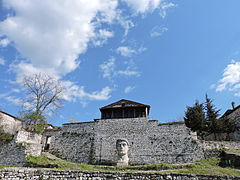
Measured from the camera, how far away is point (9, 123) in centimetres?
2538

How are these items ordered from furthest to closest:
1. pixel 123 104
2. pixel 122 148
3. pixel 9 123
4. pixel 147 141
Answer: pixel 9 123 → pixel 123 104 → pixel 147 141 → pixel 122 148

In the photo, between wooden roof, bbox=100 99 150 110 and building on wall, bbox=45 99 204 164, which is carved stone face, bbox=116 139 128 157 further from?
wooden roof, bbox=100 99 150 110

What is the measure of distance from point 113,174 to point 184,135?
40.9 ft

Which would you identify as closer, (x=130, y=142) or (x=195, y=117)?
(x=130, y=142)

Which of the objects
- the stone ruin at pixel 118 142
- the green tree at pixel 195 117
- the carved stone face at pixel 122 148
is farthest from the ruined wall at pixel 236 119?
the carved stone face at pixel 122 148

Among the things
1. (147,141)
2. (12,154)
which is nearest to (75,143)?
(12,154)

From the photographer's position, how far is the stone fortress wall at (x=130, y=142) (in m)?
17.5

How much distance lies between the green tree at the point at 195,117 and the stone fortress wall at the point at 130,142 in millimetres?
4203

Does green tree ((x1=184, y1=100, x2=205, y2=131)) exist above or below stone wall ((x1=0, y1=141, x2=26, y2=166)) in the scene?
above

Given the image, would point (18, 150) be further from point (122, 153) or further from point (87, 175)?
point (87, 175)

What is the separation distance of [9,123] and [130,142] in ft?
57.0

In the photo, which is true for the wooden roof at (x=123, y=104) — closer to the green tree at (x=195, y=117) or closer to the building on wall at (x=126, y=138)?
the building on wall at (x=126, y=138)

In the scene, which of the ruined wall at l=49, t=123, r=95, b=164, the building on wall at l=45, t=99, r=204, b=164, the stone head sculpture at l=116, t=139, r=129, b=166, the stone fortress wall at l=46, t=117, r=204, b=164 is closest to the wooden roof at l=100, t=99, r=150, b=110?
the building on wall at l=45, t=99, r=204, b=164

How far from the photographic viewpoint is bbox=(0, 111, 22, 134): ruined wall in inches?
952
